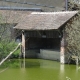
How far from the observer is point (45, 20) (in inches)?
794

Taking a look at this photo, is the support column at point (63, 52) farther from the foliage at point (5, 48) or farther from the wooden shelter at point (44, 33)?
the foliage at point (5, 48)

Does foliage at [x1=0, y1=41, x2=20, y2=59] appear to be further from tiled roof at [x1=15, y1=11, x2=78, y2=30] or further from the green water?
tiled roof at [x1=15, y1=11, x2=78, y2=30]

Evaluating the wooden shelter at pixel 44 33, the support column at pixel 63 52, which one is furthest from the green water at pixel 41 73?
the wooden shelter at pixel 44 33

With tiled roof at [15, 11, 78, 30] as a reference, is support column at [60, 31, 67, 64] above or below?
below

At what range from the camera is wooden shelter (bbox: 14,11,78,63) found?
1875cm

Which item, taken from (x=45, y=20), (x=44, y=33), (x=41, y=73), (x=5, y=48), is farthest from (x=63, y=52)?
(x=5, y=48)

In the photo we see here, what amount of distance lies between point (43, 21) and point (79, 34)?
705cm

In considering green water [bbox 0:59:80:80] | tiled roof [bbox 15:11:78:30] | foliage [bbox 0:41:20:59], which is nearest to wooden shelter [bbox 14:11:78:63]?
tiled roof [bbox 15:11:78:30]

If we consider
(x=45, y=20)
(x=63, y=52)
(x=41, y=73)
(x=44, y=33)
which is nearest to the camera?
(x=41, y=73)

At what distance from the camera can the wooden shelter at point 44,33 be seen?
738 inches

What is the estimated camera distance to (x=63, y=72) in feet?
49.0

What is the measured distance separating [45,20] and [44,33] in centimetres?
163

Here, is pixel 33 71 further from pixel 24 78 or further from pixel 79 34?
pixel 79 34

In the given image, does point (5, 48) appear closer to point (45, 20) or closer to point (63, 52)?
point (63, 52)
